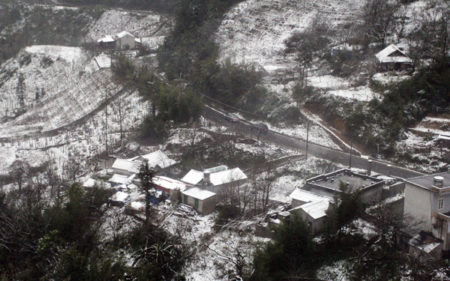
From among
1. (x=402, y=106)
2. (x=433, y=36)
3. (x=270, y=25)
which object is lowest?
(x=402, y=106)

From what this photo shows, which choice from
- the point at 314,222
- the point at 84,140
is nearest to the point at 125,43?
the point at 84,140

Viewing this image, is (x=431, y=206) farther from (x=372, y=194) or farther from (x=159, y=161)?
(x=159, y=161)

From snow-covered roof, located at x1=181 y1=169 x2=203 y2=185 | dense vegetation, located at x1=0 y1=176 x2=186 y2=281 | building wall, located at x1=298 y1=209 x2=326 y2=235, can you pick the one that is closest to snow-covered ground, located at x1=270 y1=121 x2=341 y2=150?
snow-covered roof, located at x1=181 y1=169 x2=203 y2=185

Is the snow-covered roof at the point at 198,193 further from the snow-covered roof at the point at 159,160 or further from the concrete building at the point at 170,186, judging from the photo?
the snow-covered roof at the point at 159,160

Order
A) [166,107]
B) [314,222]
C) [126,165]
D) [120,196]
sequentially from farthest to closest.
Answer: [166,107] < [126,165] < [120,196] < [314,222]

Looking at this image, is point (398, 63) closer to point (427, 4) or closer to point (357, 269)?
point (427, 4)

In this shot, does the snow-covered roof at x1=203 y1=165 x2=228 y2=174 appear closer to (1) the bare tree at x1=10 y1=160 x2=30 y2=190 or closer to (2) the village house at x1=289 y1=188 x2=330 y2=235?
(2) the village house at x1=289 y1=188 x2=330 y2=235

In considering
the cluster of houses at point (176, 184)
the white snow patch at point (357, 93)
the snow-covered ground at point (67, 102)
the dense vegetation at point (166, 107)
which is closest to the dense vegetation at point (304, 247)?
the cluster of houses at point (176, 184)
